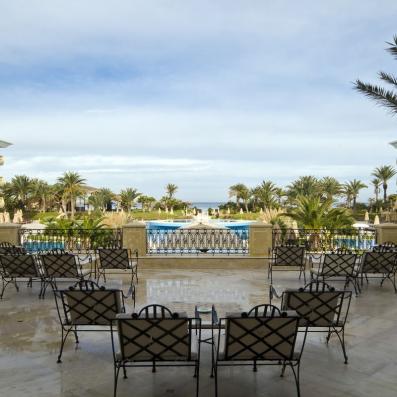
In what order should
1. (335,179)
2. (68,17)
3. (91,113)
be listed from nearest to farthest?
(68,17)
(91,113)
(335,179)

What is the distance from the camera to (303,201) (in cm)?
2152

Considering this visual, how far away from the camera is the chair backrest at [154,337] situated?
14.4 ft

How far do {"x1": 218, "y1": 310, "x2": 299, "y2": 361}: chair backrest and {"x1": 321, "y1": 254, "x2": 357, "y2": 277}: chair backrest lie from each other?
532 cm

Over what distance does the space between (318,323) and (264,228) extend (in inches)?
305

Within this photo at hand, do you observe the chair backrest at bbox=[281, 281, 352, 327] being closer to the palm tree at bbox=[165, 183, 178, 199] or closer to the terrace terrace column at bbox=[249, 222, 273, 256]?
the terrace terrace column at bbox=[249, 222, 273, 256]

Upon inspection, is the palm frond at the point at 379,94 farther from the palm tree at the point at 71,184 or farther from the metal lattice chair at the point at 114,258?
the palm tree at the point at 71,184

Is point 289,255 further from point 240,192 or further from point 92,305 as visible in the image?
point 240,192

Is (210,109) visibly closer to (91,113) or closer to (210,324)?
(91,113)

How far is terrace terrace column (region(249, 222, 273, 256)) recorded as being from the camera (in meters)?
13.3

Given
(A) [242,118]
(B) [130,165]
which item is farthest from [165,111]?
(B) [130,165]

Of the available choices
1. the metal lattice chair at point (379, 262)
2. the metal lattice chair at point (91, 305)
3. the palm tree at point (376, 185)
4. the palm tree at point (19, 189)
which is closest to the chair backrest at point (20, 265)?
the metal lattice chair at point (91, 305)

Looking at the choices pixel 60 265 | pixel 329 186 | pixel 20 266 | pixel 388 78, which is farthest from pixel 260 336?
pixel 329 186

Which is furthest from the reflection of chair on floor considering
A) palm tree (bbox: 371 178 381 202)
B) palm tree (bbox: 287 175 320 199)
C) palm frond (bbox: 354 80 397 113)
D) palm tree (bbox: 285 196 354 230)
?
palm tree (bbox: 371 178 381 202)

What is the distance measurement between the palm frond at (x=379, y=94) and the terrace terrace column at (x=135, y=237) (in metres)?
7.58
